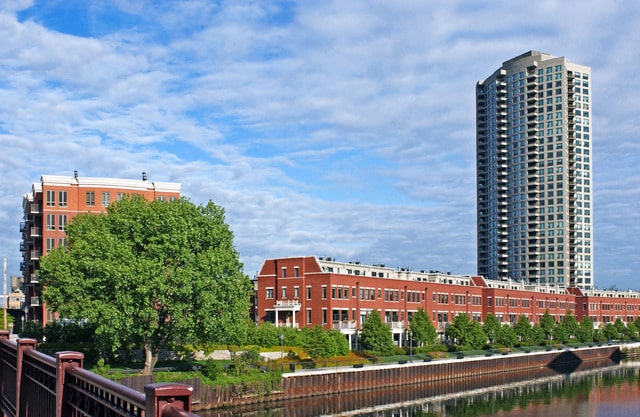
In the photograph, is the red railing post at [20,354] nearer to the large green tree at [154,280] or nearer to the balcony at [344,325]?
the large green tree at [154,280]

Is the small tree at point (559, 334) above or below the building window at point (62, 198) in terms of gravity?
below

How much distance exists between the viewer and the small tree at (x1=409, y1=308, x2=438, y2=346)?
10150 cm

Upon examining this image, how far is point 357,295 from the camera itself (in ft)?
334

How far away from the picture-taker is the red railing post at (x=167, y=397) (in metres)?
6.83

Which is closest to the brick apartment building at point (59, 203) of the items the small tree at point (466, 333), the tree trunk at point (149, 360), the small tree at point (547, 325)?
the tree trunk at point (149, 360)

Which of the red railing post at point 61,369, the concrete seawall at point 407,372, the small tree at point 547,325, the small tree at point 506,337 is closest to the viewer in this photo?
the red railing post at point 61,369

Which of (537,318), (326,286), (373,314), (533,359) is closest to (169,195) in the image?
(326,286)

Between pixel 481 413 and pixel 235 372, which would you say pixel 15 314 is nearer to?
pixel 235 372

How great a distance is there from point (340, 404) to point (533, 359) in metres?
57.8

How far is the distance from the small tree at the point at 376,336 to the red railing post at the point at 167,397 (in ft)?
290

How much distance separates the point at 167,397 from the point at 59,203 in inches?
3939

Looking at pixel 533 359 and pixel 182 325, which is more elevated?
pixel 182 325

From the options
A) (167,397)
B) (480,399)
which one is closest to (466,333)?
(480,399)

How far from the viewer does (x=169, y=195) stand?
108 m
